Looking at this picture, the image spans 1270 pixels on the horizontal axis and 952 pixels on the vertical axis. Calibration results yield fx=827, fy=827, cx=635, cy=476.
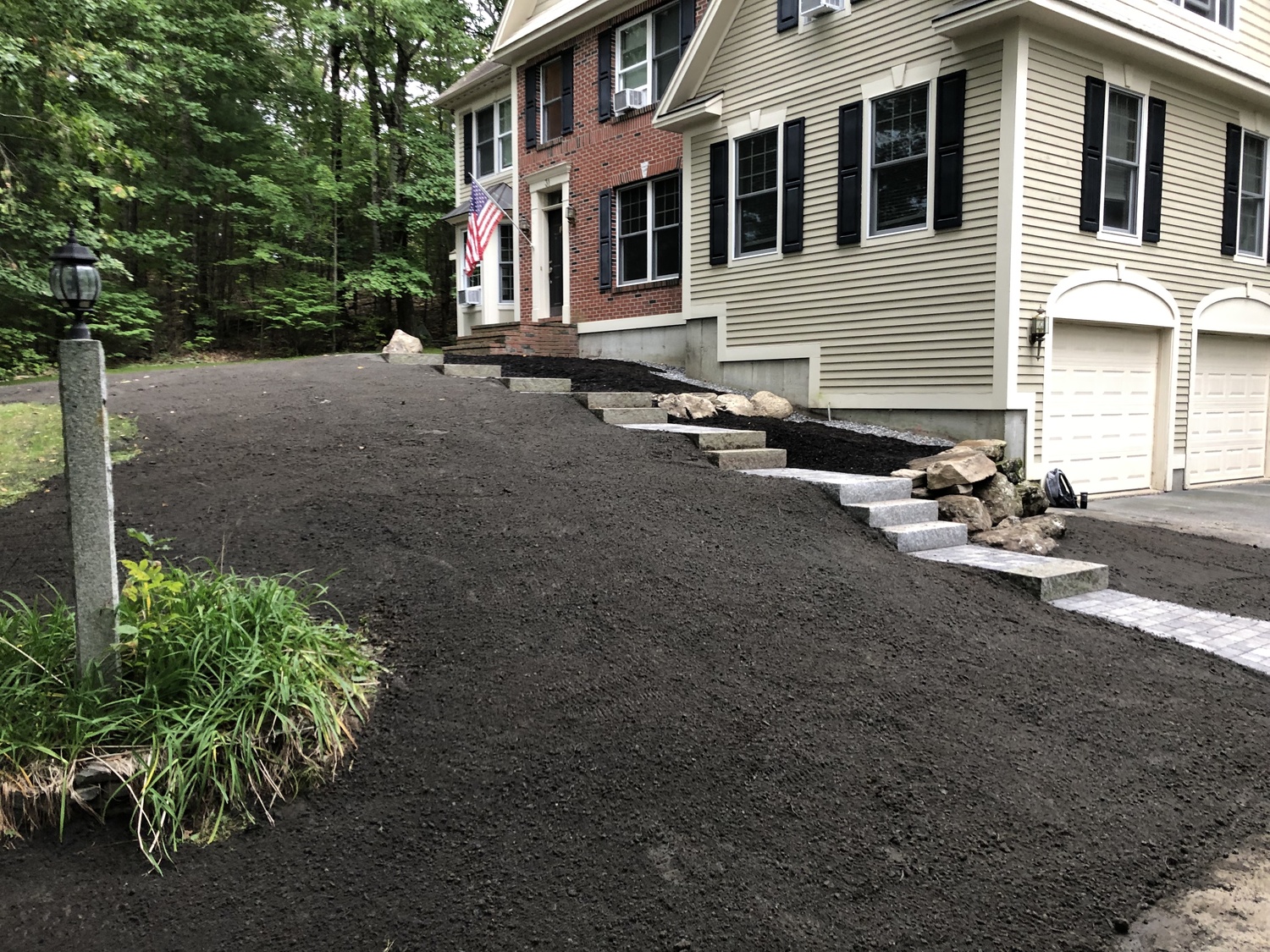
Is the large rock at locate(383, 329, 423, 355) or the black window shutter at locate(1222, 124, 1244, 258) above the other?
the black window shutter at locate(1222, 124, 1244, 258)

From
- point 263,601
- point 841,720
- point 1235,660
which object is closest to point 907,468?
point 1235,660

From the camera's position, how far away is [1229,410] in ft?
37.7

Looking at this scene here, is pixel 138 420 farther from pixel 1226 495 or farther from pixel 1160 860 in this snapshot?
pixel 1226 495

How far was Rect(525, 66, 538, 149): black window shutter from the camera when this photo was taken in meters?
16.1

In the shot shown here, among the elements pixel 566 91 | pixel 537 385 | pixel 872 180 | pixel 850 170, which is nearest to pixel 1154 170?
pixel 872 180

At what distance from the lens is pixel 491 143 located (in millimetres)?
18062

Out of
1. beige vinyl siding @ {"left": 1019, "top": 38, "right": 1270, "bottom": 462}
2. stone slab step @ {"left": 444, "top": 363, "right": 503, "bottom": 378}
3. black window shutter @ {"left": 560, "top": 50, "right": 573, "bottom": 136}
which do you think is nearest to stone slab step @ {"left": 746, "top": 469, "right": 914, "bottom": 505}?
beige vinyl siding @ {"left": 1019, "top": 38, "right": 1270, "bottom": 462}

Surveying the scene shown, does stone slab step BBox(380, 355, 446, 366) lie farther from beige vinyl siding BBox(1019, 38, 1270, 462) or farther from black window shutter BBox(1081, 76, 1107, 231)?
black window shutter BBox(1081, 76, 1107, 231)

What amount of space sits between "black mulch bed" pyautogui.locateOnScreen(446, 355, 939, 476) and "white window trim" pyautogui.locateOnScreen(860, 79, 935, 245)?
229 centimetres

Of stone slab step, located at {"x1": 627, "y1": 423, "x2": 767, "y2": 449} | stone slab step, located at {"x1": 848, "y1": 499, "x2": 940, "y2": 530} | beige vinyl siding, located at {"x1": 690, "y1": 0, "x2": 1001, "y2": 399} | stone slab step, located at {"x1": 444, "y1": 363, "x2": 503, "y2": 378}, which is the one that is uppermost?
beige vinyl siding, located at {"x1": 690, "y1": 0, "x2": 1001, "y2": 399}

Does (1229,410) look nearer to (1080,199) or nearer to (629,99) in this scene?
(1080,199)

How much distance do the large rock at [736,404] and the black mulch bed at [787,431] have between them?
0.14 metres

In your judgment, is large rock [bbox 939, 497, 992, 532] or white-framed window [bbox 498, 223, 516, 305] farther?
white-framed window [bbox 498, 223, 516, 305]

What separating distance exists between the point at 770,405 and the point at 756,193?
324 cm
